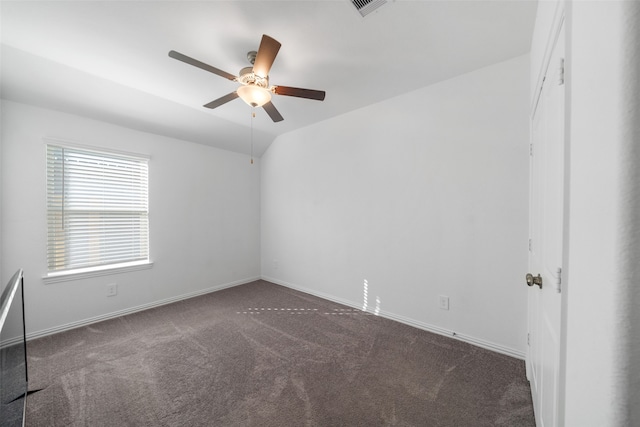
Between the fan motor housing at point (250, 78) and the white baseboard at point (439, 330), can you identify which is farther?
the white baseboard at point (439, 330)

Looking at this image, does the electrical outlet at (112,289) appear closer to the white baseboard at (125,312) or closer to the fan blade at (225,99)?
the white baseboard at (125,312)

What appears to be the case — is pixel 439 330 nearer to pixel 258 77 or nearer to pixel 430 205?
pixel 430 205

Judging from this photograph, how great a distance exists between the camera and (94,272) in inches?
111

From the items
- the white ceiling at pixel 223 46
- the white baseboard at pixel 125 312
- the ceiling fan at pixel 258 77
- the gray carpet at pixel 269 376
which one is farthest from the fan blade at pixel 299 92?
the white baseboard at pixel 125 312

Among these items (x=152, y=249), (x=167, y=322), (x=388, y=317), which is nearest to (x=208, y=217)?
(x=152, y=249)

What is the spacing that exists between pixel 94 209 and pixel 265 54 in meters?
2.85

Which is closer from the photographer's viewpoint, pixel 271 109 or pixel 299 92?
pixel 299 92

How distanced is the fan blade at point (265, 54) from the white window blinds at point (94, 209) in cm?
245

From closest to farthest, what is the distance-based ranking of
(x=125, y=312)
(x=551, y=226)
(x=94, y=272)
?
1. (x=551, y=226)
2. (x=94, y=272)
3. (x=125, y=312)

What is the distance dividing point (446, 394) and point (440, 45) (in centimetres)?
268

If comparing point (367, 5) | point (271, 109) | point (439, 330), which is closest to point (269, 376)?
point (439, 330)

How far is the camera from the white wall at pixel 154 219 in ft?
7.87

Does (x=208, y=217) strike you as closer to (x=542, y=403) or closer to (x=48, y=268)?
(x=48, y=268)

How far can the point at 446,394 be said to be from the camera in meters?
1.69
